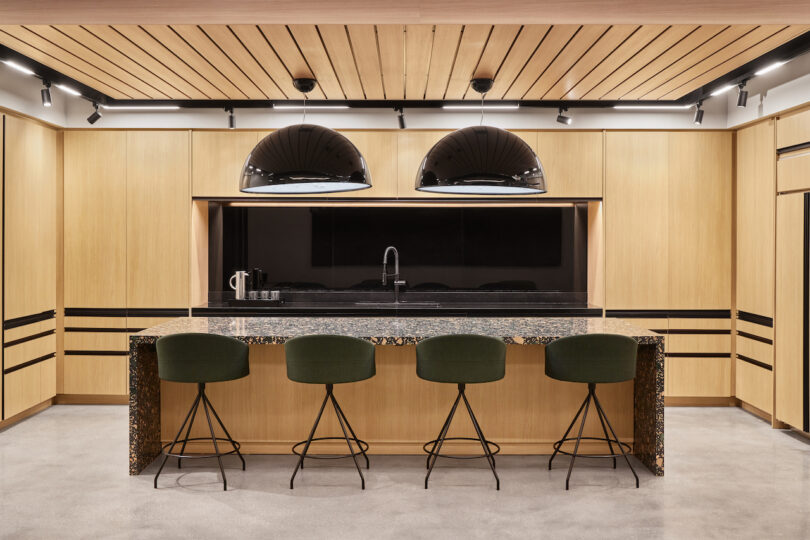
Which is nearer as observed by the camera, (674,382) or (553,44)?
(553,44)

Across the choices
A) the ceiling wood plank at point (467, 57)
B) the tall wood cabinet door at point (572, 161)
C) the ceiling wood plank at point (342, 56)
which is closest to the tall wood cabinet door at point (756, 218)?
the tall wood cabinet door at point (572, 161)

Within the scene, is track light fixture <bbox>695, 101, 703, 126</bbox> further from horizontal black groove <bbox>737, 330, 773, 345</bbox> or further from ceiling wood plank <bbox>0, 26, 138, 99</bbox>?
ceiling wood plank <bbox>0, 26, 138, 99</bbox>

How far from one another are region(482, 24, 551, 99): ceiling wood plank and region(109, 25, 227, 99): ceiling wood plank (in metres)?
2.14

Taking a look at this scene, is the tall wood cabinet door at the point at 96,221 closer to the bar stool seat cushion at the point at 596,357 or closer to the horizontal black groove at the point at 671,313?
the bar stool seat cushion at the point at 596,357

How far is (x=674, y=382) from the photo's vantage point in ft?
18.8

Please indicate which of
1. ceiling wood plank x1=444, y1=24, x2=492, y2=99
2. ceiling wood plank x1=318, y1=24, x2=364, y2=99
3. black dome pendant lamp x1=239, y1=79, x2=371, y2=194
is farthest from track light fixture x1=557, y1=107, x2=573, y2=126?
black dome pendant lamp x1=239, y1=79, x2=371, y2=194

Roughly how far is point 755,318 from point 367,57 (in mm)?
3951

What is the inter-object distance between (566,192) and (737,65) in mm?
1780

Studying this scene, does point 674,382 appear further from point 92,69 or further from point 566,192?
point 92,69

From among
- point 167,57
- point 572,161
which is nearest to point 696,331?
point 572,161

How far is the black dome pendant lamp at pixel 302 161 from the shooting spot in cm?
327

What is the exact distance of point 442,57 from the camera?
4.10 metres

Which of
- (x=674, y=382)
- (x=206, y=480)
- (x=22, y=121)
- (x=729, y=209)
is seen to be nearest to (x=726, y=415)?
(x=674, y=382)

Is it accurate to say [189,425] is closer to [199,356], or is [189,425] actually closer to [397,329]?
[199,356]
